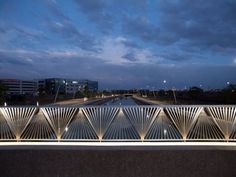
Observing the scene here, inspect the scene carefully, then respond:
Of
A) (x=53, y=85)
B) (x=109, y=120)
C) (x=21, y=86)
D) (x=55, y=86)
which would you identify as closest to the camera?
(x=109, y=120)

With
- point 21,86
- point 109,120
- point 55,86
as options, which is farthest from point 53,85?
point 109,120

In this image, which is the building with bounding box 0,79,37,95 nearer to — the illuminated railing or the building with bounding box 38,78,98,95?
the building with bounding box 38,78,98,95

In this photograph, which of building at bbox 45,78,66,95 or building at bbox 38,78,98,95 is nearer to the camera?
building at bbox 38,78,98,95

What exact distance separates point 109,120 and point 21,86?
162 meters

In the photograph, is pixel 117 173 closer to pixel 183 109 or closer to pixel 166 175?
pixel 166 175

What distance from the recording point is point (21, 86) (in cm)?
16588

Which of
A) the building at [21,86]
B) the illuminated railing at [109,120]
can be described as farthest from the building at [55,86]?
the illuminated railing at [109,120]

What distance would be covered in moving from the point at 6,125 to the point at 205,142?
23.5 feet

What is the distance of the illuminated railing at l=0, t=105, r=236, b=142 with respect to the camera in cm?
1088

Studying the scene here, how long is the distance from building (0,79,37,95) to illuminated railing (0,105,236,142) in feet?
485

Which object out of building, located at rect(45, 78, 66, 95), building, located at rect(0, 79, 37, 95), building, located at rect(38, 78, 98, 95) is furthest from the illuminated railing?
building, located at rect(45, 78, 66, 95)

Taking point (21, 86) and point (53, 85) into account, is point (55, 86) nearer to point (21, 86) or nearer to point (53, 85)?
point (53, 85)

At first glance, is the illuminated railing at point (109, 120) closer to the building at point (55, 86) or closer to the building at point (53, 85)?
the building at point (55, 86)

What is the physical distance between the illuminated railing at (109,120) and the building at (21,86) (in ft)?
485
